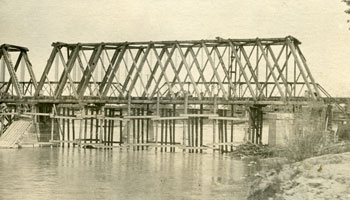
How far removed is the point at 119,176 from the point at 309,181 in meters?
12.4

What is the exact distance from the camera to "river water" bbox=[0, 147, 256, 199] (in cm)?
1728

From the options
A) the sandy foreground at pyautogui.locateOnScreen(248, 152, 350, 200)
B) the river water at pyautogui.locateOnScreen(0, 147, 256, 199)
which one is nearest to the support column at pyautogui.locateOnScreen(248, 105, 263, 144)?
the river water at pyautogui.locateOnScreen(0, 147, 256, 199)

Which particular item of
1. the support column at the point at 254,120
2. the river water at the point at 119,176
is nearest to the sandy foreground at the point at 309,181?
the river water at the point at 119,176

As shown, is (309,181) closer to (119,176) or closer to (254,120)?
(119,176)

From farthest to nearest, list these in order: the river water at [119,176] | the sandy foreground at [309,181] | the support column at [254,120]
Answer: the support column at [254,120] < the river water at [119,176] < the sandy foreground at [309,181]

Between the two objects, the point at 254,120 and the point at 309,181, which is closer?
the point at 309,181

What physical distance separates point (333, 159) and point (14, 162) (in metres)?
19.3

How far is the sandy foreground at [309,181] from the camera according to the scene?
10477mm

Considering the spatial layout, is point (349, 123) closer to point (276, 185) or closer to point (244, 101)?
point (244, 101)

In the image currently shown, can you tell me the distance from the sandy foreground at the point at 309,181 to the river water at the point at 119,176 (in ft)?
15.0

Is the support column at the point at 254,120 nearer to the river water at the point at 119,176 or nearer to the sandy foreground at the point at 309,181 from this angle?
the river water at the point at 119,176

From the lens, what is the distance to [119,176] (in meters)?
22.1

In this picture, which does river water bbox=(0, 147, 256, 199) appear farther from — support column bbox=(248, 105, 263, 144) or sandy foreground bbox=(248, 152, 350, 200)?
sandy foreground bbox=(248, 152, 350, 200)

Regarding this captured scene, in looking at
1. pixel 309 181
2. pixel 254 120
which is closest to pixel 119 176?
pixel 309 181
